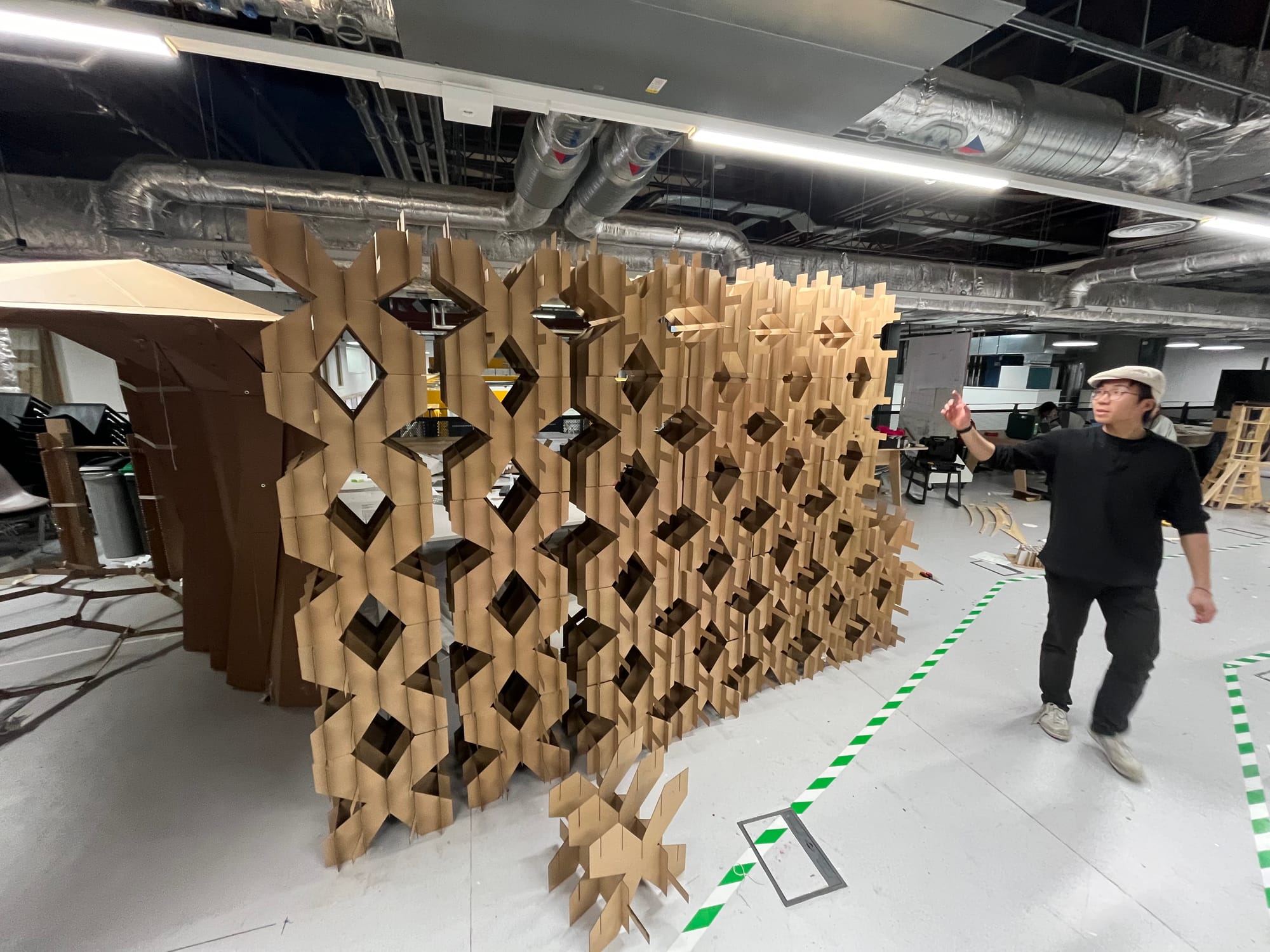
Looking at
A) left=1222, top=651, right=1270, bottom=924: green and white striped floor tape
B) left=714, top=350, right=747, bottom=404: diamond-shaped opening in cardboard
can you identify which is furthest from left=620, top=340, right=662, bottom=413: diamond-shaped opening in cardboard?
left=1222, top=651, right=1270, bottom=924: green and white striped floor tape

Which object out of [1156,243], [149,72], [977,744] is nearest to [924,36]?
[977,744]

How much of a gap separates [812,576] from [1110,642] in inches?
46.6

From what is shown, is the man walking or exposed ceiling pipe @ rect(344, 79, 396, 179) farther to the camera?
exposed ceiling pipe @ rect(344, 79, 396, 179)

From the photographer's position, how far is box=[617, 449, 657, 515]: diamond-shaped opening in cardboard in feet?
6.04

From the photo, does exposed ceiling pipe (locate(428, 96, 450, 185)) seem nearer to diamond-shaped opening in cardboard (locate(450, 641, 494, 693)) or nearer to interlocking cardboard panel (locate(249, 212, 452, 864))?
interlocking cardboard panel (locate(249, 212, 452, 864))

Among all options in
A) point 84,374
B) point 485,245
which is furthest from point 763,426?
point 84,374

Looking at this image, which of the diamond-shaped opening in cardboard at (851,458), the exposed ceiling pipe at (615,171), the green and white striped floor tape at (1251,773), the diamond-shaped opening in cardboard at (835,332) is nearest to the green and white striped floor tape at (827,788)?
the green and white striped floor tape at (1251,773)

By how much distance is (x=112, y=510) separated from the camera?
369 cm

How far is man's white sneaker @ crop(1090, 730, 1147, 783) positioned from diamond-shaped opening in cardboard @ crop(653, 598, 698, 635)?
1812 mm

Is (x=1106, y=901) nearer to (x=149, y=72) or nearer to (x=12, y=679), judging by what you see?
(x=12, y=679)

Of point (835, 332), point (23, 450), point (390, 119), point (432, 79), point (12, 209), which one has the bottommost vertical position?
point (23, 450)

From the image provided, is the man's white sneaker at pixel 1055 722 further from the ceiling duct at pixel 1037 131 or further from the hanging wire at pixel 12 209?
the hanging wire at pixel 12 209

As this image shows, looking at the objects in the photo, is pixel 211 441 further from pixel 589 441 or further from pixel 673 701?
pixel 673 701

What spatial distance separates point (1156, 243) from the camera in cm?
502
